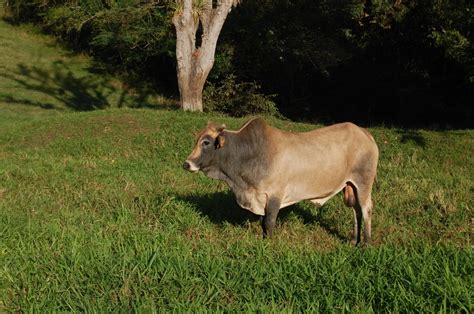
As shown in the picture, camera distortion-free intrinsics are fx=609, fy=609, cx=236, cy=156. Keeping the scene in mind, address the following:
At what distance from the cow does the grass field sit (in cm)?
45

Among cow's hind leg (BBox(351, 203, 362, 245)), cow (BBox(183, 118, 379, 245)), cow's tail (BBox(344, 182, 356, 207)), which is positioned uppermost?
cow (BBox(183, 118, 379, 245))

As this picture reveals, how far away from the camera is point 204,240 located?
6.37 metres

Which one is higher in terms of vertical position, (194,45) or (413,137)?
(194,45)

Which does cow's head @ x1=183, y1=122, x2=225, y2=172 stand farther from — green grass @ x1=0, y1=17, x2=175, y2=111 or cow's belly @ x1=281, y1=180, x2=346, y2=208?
green grass @ x1=0, y1=17, x2=175, y2=111

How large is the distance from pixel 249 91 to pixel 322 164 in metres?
17.3

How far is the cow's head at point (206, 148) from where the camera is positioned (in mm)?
6438

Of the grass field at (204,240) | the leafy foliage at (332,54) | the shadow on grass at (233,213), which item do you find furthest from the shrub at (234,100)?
the shadow on grass at (233,213)

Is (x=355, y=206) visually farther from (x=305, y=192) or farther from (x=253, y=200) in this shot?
(x=253, y=200)

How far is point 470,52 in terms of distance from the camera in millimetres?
17359

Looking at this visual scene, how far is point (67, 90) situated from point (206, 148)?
2286 centimetres

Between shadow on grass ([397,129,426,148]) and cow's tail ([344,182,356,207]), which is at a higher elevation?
cow's tail ([344,182,356,207])

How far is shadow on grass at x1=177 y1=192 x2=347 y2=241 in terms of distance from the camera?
737 cm

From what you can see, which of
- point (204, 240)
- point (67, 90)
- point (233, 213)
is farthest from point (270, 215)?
point (67, 90)

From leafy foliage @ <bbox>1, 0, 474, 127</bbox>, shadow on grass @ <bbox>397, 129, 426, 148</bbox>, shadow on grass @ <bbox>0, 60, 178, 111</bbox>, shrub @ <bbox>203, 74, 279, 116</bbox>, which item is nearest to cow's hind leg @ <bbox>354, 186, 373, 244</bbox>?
shadow on grass @ <bbox>397, 129, 426, 148</bbox>
